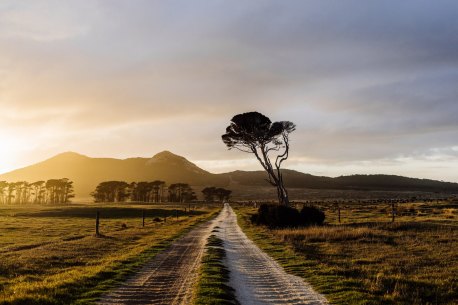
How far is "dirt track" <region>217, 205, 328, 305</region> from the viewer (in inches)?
493

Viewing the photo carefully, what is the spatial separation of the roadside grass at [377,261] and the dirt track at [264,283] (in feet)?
1.80

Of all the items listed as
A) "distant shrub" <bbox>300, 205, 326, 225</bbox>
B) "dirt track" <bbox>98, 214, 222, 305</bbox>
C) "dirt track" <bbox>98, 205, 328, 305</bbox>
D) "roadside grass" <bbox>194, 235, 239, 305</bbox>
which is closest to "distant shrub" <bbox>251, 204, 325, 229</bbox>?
"distant shrub" <bbox>300, 205, 326, 225</bbox>

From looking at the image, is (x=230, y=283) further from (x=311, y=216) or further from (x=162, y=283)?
(x=311, y=216)

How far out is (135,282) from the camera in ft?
50.3

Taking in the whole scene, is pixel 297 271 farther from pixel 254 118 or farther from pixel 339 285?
pixel 254 118

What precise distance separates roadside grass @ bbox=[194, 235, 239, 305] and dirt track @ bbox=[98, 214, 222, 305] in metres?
0.36

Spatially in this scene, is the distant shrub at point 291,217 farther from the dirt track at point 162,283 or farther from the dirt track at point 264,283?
the dirt track at point 162,283

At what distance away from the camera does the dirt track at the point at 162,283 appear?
12.4 m

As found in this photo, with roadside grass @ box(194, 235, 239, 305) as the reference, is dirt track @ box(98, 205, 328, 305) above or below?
below

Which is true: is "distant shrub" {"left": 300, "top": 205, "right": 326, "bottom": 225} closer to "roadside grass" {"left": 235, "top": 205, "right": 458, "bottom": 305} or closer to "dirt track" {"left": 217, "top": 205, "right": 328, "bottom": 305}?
"roadside grass" {"left": 235, "top": 205, "right": 458, "bottom": 305}

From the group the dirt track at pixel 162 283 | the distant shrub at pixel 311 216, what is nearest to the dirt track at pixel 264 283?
the dirt track at pixel 162 283

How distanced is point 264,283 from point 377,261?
759cm

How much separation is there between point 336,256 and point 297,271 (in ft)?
17.5

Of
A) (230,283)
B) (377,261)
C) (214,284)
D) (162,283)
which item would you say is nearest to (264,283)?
(230,283)
